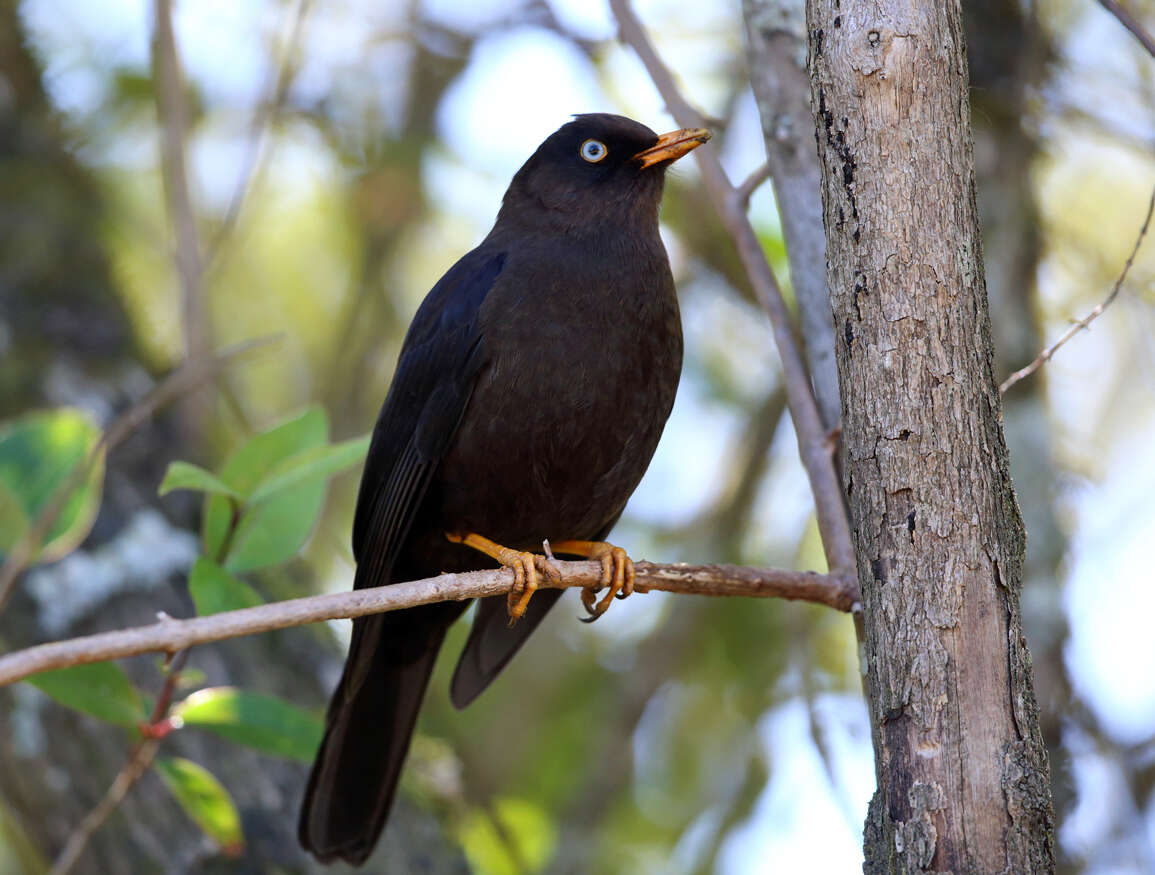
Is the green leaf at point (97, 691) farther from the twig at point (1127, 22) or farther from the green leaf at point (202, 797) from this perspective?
the twig at point (1127, 22)

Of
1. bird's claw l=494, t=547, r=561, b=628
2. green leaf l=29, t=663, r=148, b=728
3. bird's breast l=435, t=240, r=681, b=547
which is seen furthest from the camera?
bird's breast l=435, t=240, r=681, b=547

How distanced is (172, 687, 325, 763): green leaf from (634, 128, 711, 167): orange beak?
204 cm

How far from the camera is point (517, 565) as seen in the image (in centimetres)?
346

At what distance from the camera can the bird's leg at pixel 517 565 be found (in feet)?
11.0

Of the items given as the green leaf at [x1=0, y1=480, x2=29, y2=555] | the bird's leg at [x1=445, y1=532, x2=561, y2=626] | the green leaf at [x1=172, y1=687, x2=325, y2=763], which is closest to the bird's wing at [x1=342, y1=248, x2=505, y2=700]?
the bird's leg at [x1=445, y1=532, x2=561, y2=626]

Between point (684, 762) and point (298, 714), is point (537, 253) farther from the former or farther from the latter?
point (684, 762)

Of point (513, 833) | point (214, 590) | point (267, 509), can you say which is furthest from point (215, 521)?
point (513, 833)

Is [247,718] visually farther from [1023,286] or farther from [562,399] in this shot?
[1023,286]

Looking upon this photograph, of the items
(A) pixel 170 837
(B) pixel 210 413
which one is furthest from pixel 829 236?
(B) pixel 210 413

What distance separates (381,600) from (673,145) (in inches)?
88.3

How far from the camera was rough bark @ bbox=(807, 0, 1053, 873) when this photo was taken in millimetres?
2184

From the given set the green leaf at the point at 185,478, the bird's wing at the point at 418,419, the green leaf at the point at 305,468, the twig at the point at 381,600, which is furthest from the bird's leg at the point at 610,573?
the green leaf at the point at 185,478

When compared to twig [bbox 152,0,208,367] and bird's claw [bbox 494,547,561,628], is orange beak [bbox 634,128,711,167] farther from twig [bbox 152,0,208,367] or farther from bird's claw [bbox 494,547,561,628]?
twig [bbox 152,0,208,367]

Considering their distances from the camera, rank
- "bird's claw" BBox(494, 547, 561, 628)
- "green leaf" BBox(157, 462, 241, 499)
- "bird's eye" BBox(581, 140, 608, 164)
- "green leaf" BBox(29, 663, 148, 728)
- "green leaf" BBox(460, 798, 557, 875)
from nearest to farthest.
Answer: "green leaf" BBox(157, 462, 241, 499), "green leaf" BBox(29, 663, 148, 728), "bird's claw" BBox(494, 547, 561, 628), "bird's eye" BBox(581, 140, 608, 164), "green leaf" BBox(460, 798, 557, 875)
